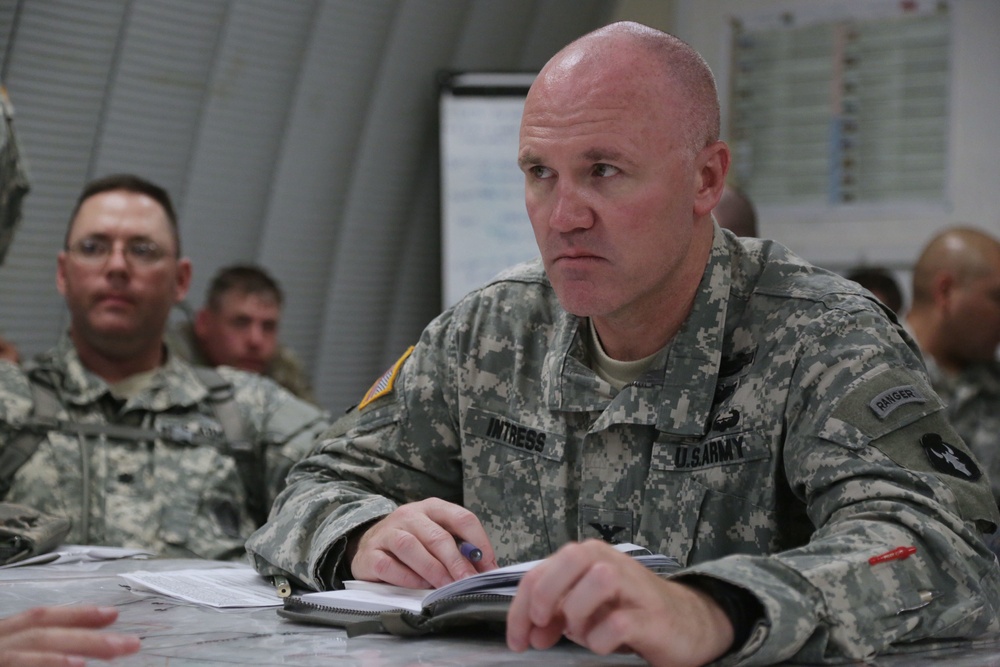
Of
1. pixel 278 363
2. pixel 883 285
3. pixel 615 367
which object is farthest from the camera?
pixel 883 285

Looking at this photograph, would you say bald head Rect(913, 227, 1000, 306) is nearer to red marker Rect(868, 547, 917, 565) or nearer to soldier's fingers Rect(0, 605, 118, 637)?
red marker Rect(868, 547, 917, 565)

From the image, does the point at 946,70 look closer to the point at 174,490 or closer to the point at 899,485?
the point at 174,490

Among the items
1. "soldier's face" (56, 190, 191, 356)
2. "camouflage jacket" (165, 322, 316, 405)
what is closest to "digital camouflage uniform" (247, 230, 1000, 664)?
"soldier's face" (56, 190, 191, 356)

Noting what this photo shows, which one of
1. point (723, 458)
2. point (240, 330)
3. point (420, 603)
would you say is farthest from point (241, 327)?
point (420, 603)

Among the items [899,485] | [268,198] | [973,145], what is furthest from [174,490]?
[973,145]

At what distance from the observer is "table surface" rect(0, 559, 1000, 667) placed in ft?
4.55

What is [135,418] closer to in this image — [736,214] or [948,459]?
[736,214]

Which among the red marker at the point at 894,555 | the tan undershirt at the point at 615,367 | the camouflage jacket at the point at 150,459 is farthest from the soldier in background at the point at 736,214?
the red marker at the point at 894,555

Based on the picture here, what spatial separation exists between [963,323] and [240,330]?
123 inches

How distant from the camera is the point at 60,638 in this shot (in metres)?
1.25

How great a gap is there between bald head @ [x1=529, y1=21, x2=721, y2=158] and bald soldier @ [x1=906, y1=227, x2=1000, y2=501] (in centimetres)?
360

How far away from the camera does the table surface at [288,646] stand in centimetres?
139

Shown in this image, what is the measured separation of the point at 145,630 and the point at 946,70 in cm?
606

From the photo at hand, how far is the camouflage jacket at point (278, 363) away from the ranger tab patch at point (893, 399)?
12.1 ft
